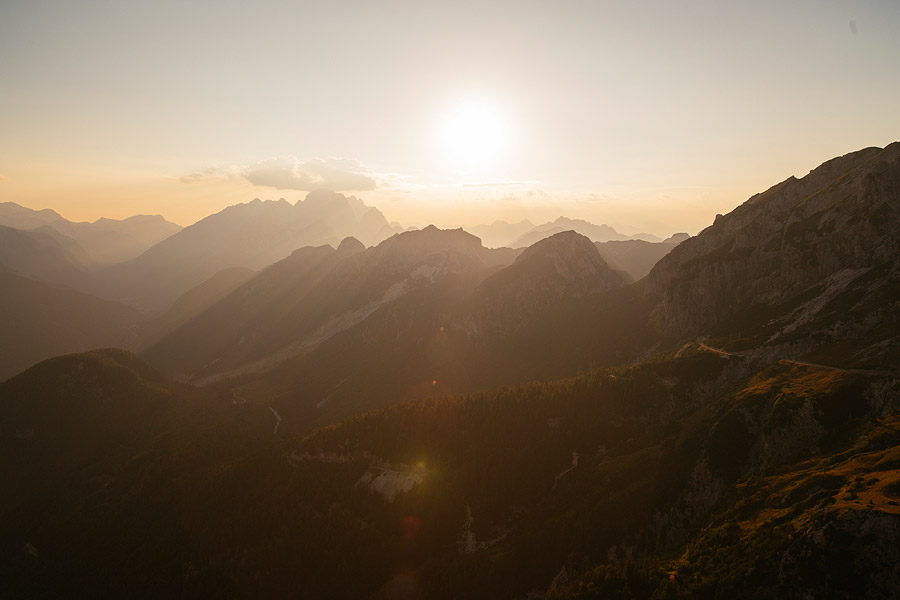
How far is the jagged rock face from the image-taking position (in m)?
145

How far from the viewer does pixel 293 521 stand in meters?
139

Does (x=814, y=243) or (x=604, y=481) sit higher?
(x=814, y=243)

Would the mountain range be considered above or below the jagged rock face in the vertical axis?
below

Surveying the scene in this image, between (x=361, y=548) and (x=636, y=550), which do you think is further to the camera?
(x=361, y=548)

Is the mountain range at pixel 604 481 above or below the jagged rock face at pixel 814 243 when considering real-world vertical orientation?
below

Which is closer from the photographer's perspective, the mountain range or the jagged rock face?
the mountain range

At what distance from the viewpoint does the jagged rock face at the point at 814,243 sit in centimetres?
14462

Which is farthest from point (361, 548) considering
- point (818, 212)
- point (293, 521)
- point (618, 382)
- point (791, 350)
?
point (818, 212)

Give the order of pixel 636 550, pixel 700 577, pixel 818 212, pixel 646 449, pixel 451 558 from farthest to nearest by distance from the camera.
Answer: pixel 818 212 < pixel 646 449 < pixel 451 558 < pixel 636 550 < pixel 700 577

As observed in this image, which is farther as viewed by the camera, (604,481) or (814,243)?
(814,243)

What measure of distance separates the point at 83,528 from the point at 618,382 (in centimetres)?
19538

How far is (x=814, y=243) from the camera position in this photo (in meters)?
162

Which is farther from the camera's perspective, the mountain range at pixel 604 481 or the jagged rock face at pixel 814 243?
the jagged rock face at pixel 814 243

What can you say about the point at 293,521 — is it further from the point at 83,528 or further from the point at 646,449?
the point at 646,449
